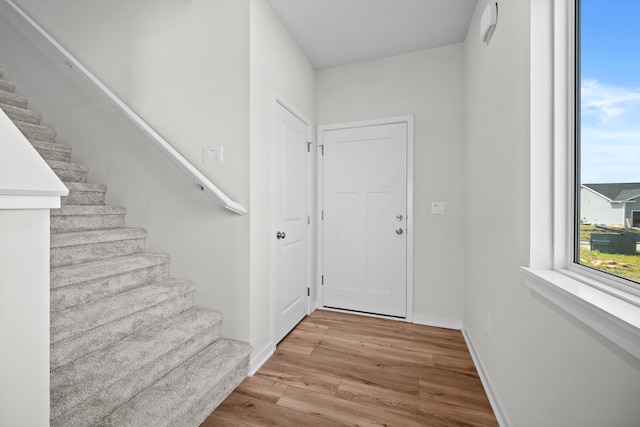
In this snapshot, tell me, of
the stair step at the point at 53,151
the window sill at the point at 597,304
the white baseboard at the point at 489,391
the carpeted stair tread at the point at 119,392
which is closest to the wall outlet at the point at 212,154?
the carpeted stair tread at the point at 119,392

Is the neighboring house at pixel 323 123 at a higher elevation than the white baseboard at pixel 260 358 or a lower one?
higher

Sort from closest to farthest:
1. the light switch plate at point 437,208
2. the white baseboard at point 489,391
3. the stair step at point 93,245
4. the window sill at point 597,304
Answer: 1. the window sill at point 597,304
2. the white baseboard at point 489,391
3. the stair step at point 93,245
4. the light switch plate at point 437,208

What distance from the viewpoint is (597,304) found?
0.68 m

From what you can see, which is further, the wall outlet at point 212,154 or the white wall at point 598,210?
the wall outlet at point 212,154

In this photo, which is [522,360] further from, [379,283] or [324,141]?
[324,141]

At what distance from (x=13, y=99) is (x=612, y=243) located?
13.1 feet

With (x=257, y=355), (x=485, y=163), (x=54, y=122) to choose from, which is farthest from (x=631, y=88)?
(x=54, y=122)

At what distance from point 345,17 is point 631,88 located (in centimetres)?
197

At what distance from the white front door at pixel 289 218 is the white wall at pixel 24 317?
56.0 inches

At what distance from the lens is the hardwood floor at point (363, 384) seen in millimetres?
1429

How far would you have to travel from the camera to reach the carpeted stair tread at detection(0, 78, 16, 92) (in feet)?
7.92

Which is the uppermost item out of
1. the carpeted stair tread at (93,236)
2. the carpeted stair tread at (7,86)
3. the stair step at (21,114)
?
the carpeted stair tread at (7,86)

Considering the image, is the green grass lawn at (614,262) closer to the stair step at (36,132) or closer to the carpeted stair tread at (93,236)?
the carpeted stair tread at (93,236)

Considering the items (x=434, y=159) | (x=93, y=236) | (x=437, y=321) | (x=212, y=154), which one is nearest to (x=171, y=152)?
(x=212, y=154)
